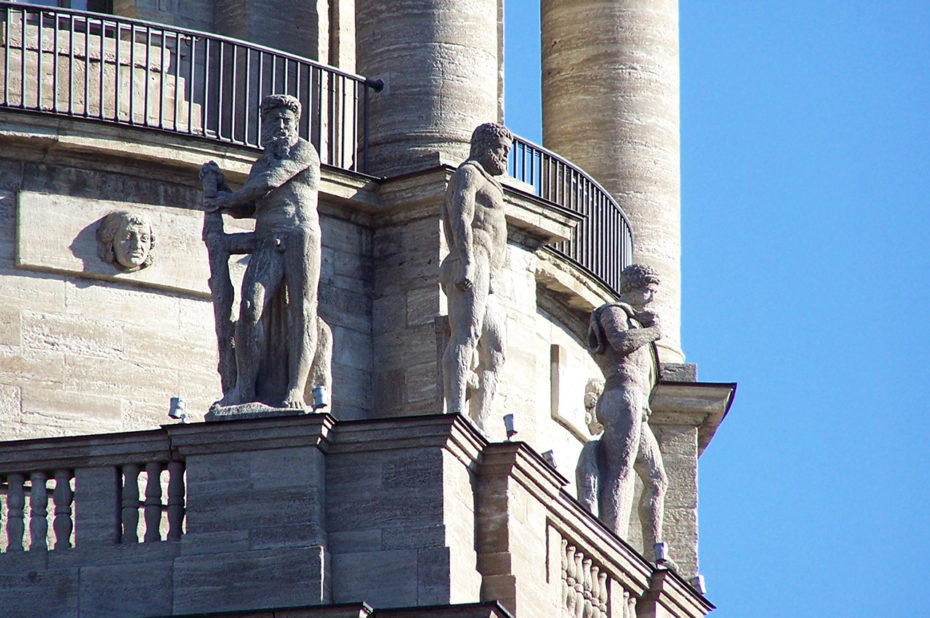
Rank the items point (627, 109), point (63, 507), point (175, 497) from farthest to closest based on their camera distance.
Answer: point (627, 109) → point (63, 507) → point (175, 497)

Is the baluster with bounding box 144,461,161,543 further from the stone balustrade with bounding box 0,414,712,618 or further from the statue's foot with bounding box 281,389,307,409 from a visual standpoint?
the statue's foot with bounding box 281,389,307,409

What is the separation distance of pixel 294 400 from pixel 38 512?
204 cm

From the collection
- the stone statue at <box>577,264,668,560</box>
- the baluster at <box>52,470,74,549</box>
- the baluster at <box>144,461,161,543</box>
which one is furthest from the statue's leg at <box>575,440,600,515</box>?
the baluster at <box>52,470,74,549</box>

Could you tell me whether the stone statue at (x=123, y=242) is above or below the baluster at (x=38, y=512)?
above

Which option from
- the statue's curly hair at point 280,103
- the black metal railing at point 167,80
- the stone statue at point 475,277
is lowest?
the stone statue at point 475,277

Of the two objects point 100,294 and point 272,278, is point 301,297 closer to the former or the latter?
point 272,278

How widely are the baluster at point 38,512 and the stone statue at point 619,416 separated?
18.0 feet

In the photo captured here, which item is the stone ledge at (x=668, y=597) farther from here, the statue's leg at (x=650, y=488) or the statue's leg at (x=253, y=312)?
the statue's leg at (x=253, y=312)

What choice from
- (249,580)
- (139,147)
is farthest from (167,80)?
(249,580)

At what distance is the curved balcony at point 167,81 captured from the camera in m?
30.7

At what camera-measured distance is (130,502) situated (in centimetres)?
2484

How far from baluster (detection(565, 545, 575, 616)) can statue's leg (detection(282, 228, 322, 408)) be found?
2417 mm

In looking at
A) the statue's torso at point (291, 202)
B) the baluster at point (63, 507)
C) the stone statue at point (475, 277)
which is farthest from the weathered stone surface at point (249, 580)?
the stone statue at point (475, 277)

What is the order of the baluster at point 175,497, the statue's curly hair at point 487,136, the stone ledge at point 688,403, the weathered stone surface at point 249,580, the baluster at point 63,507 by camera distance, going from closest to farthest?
the weathered stone surface at point 249,580 → the baluster at point 175,497 → the baluster at point 63,507 → the statue's curly hair at point 487,136 → the stone ledge at point 688,403
